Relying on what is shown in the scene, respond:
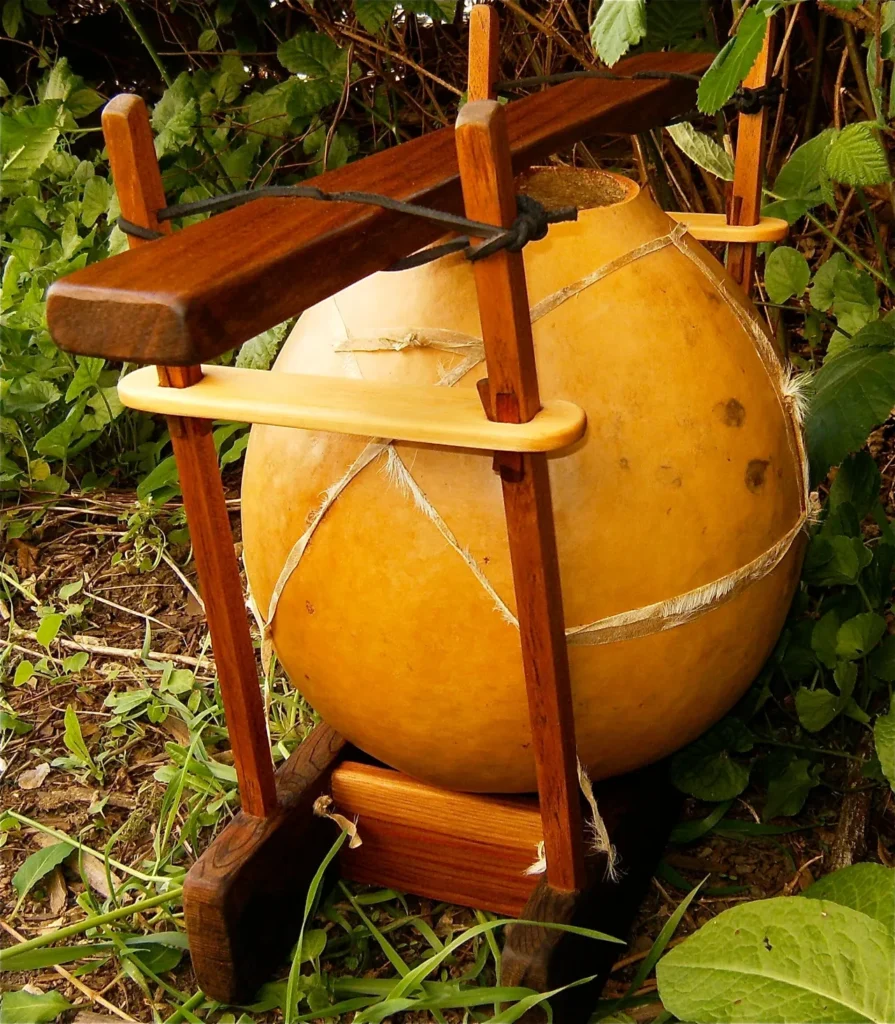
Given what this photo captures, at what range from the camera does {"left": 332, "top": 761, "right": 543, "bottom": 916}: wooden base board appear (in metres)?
1.37

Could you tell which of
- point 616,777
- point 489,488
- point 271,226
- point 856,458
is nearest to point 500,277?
point 271,226

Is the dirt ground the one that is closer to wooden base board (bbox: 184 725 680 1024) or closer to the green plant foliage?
wooden base board (bbox: 184 725 680 1024)

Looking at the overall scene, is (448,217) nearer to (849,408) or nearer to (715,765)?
(849,408)

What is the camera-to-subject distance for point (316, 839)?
1.46 metres

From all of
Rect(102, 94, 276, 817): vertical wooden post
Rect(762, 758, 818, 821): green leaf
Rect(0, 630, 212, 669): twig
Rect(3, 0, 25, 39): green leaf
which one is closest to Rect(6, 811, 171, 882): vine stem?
Rect(102, 94, 276, 817): vertical wooden post

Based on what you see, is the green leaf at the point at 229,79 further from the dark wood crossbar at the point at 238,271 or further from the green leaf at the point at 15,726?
the dark wood crossbar at the point at 238,271

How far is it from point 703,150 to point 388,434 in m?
0.87

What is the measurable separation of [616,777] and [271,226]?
2.78 ft

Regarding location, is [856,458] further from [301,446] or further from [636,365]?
[301,446]

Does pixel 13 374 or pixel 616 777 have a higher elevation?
pixel 13 374

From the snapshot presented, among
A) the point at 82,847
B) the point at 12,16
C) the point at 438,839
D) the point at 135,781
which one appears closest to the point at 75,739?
the point at 135,781

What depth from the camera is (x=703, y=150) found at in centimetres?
163

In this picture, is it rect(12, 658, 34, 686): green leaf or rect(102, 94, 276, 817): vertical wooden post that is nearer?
rect(102, 94, 276, 817): vertical wooden post

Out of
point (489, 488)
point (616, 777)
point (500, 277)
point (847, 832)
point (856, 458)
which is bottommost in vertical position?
point (847, 832)
